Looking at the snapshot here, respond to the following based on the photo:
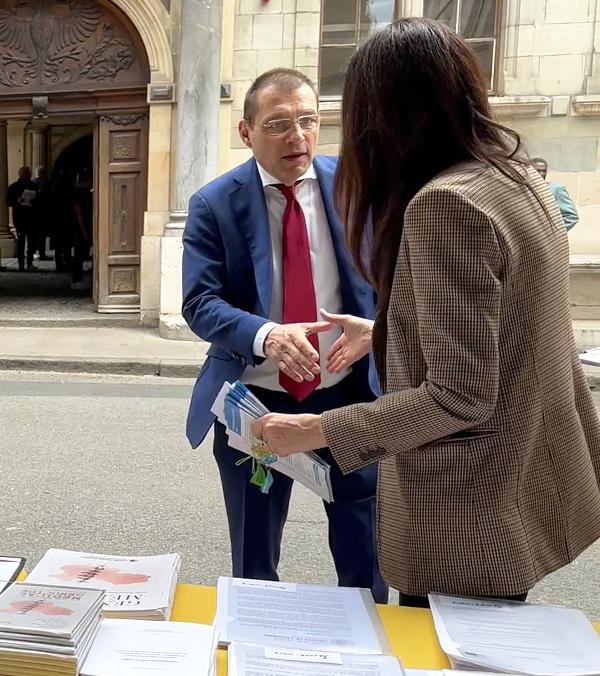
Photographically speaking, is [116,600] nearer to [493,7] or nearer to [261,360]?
[261,360]

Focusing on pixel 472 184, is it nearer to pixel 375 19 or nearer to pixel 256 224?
pixel 256 224

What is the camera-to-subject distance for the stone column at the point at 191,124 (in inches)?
328

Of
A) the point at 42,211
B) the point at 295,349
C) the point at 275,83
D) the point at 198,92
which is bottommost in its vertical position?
the point at 295,349

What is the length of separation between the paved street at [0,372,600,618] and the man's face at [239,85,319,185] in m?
1.90

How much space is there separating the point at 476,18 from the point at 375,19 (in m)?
1.16

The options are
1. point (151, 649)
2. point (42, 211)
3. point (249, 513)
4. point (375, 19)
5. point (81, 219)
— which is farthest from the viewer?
point (42, 211)

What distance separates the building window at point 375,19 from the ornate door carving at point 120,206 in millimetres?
2289

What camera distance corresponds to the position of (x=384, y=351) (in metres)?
1.49

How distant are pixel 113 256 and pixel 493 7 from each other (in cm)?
532

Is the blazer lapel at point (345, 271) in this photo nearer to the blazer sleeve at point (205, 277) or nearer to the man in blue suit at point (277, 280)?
the man in blue suit at point (277, 280)

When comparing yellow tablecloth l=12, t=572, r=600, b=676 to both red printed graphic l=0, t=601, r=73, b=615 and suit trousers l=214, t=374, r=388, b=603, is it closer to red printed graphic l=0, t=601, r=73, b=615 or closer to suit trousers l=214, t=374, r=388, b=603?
red printed graphic l=0, t=601, r=73, b=615

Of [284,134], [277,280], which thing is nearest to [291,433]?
[277,280]

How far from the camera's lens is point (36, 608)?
1.29 m

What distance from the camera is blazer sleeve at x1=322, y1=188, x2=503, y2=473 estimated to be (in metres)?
→ 1.25
